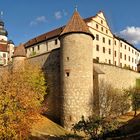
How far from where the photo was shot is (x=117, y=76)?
4750cm

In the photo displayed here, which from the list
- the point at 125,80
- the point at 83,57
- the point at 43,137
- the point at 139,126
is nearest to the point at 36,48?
the point at 125,80

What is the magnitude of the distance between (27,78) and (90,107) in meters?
9.27

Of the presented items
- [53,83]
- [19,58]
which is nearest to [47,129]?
[53,83]

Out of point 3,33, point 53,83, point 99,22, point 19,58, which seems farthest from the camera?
point 3,33

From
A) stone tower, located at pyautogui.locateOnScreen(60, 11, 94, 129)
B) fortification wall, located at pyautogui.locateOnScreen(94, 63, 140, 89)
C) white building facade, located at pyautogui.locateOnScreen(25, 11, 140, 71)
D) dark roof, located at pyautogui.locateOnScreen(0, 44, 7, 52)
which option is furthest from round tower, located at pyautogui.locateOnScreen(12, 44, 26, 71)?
dark roof, located at pyautogui.locateOnScreen(0, 44, 7, 52)

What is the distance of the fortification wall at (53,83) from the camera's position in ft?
139

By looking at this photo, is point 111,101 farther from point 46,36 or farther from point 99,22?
point 46,36

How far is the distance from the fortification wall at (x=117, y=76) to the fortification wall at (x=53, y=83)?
555 cm

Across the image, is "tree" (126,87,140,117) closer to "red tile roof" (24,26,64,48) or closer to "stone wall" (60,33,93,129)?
"stone wall" (60,33,93,129)

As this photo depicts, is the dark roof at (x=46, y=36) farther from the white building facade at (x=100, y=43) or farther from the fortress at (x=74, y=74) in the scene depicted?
the fortress at (x=74, y=74)

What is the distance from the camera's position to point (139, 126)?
2922cm

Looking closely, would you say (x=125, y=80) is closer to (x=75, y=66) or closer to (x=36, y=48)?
(x=75, y=66)

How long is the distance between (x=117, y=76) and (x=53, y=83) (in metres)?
10.2

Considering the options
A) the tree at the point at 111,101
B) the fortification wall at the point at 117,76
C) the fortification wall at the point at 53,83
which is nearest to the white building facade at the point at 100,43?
the fortification wall at the point at 117,76
